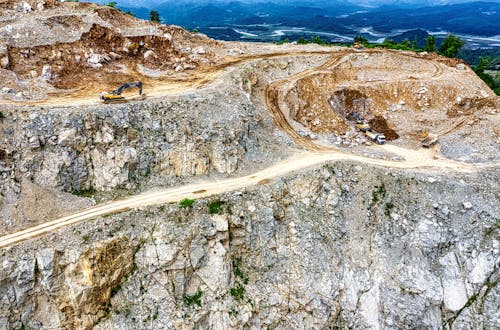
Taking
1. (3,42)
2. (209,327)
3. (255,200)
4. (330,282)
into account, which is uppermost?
(3,42)

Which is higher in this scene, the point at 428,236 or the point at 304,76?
the point at 304,76

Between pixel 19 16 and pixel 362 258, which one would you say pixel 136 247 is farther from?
pixel 19 16

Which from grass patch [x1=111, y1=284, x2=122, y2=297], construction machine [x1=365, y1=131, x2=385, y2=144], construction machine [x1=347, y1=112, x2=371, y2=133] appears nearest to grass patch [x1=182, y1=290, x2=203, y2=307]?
grass patch [x1=111, y1=284, x2=122, y2=297]

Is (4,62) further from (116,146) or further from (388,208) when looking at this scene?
(388,208)

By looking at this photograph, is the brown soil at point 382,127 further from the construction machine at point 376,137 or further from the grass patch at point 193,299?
the grass patch at point 193,299

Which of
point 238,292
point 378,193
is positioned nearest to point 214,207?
point 238,292

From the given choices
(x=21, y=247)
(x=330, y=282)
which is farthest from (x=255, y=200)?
(x=21, y=247)

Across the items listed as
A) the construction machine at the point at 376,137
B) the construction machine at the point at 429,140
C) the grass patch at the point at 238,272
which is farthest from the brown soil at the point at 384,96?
the grass patch at the point at 238,272
